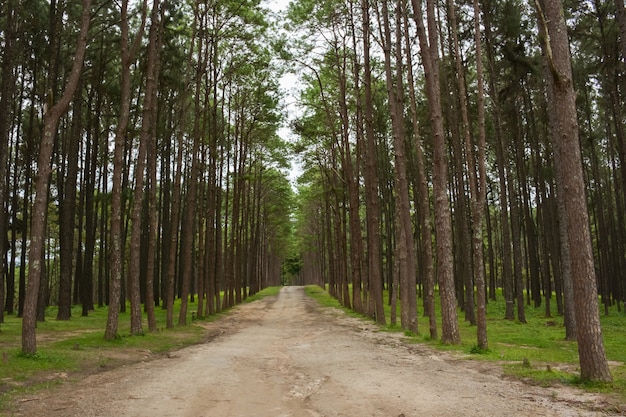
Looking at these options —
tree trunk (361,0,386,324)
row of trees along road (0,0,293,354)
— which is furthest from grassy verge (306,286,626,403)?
row of trees along road (0,0,293,354)

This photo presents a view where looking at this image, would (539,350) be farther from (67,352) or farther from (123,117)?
(123,117)

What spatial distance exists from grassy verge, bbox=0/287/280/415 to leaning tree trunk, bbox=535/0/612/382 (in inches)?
337

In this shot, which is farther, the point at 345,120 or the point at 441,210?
the point at 345,120

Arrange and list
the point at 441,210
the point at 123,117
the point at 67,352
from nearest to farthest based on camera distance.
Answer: the point at 67,352 < the point at 441,210 < the point at 123,117

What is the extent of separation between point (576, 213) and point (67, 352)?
437 inches

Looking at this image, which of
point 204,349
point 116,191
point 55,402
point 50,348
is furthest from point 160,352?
point 55,402

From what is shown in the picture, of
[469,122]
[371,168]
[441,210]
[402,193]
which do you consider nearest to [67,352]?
[441,210]

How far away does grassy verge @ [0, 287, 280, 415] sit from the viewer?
28.2ft

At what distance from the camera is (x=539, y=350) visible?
1355 cm

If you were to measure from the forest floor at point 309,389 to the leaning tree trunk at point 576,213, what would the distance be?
2.63 feet

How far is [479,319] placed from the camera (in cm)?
1240

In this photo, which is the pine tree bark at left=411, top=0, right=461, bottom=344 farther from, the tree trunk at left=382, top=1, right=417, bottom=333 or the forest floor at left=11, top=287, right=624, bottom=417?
the tree trunk at left=382, top=1, right=417, bottom=333

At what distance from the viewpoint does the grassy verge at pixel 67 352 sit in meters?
8.60

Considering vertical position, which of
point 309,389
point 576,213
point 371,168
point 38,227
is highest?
point 371,168
